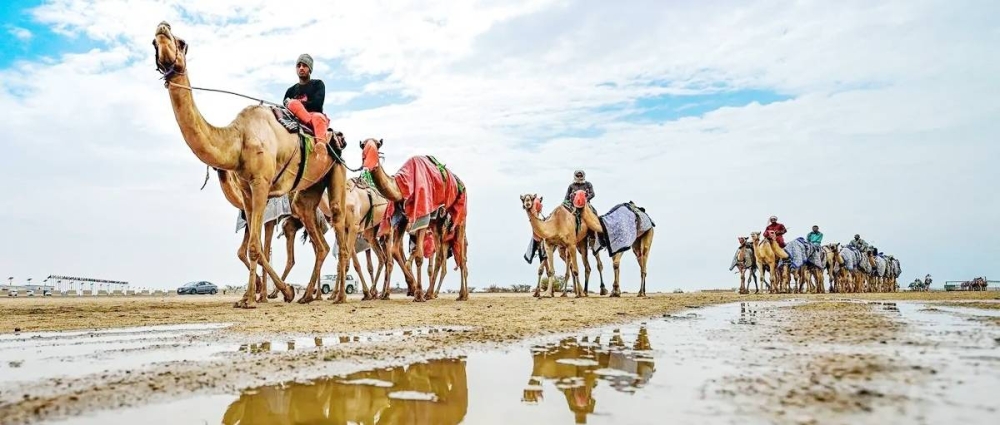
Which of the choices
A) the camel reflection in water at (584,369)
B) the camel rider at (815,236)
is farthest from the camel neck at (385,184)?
the camel rider at (815,236)

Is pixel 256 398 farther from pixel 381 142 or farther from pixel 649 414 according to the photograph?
pixel 381 142

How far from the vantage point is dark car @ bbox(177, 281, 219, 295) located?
37.6m

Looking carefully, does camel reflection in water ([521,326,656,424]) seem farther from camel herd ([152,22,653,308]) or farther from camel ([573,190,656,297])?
camel ([573,190,656,297])

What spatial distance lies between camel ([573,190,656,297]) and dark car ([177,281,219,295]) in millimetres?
29123

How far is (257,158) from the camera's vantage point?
310 inches

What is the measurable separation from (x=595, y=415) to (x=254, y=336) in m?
3.18

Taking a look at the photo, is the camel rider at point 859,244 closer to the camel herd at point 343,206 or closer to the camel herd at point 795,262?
the camel herd at point 795,262

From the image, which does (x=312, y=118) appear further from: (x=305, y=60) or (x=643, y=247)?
(x=643, y=247)

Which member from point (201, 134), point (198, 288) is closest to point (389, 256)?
point (201, 134)

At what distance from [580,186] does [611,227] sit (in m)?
1.56

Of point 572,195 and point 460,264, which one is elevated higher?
point 572,195

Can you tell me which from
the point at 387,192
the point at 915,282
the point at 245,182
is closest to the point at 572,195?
the point at 387,192

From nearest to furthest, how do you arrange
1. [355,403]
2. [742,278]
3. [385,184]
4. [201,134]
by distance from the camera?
[355,403] < [201,134] < [385,184] < [742,278]

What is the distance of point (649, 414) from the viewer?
74.6 inches
